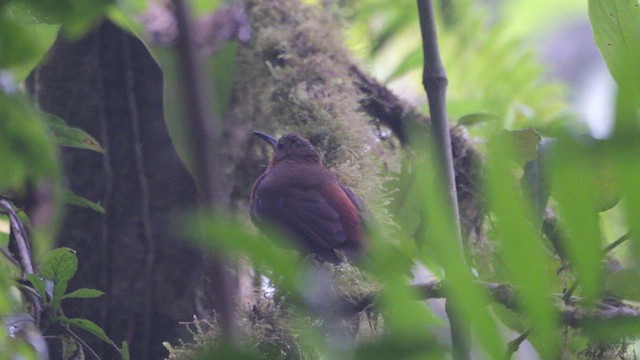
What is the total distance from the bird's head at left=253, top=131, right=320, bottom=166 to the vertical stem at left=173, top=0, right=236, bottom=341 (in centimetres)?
217

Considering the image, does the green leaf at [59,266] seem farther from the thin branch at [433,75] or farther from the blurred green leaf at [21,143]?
the blurred green leaf at [21,143]

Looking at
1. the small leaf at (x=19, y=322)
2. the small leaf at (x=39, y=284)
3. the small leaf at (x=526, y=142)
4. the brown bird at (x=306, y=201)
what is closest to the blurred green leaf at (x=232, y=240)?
the small leaf at (x=19, y=322)

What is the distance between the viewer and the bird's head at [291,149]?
9.06 feet

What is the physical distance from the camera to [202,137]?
19.1 inches

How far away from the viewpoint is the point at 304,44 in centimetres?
286

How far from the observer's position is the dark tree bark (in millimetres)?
2250

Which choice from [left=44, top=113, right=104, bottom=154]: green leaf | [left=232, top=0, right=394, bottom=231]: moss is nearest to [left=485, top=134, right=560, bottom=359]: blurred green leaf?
[left=44, top=113, right=104, bottom=154]: green leaf

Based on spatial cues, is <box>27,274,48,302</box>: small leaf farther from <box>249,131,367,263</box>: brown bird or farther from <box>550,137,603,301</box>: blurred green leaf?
<box>550,137,603,301</box>: blurred green leaf

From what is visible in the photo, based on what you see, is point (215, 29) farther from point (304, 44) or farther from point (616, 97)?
point (616, 97)

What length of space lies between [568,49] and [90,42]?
26.2ft

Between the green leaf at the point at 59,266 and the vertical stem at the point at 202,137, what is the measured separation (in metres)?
1.20

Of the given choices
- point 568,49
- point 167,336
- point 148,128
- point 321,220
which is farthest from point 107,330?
point 568,49

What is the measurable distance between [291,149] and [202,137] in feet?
7.94

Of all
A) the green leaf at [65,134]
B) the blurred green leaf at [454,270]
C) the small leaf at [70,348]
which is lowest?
the blurred green leaf at [454,270]
